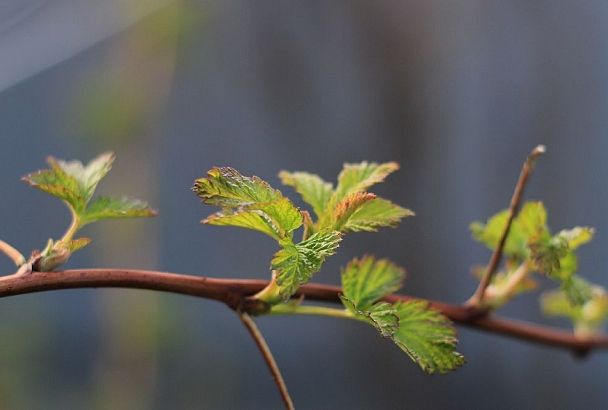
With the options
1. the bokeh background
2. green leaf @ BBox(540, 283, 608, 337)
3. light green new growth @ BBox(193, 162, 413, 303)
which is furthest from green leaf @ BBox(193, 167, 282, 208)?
the bokeh background

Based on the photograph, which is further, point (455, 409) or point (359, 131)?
point (455, 409)

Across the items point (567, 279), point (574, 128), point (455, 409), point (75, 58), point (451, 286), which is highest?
point (75, 58)

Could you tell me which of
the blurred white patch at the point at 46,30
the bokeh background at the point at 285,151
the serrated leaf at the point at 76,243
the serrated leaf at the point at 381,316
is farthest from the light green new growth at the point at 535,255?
the blurred white patch at the point at 46,30

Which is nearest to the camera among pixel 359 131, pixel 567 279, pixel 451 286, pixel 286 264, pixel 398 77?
pixel 286 264

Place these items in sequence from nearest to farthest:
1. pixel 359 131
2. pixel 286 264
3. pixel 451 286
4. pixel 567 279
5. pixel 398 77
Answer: pixel 286 264 → pixel 567 279 → pixel 398 77 → pixel 359 131 → pixel 451 286

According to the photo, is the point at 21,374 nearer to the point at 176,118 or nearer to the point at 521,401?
the point at 176,118

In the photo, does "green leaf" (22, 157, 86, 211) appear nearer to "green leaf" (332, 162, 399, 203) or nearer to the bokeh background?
"green leaf" (332, 162, 399, 203)

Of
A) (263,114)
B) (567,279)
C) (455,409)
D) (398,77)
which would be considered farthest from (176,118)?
(567,279)
